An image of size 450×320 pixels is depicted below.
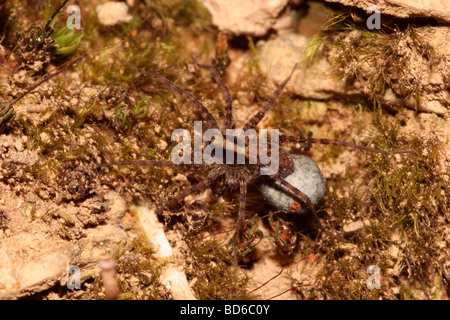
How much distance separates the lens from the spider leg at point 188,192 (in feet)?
11.6

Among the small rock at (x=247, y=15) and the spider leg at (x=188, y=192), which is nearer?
the spider leg at (x=188, y=192)

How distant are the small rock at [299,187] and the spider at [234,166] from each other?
0.20 ft

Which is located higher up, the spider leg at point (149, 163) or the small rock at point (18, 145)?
the small rock at point (18, 145)

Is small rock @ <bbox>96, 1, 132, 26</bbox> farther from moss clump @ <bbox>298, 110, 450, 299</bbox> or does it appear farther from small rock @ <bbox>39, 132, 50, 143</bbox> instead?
moss clump @ <bbox>298, 110, 450, 299</bbox>

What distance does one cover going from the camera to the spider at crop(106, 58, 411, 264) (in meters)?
3.66

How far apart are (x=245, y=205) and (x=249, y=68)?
1.54 metres

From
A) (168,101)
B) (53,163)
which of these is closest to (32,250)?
(53,163)

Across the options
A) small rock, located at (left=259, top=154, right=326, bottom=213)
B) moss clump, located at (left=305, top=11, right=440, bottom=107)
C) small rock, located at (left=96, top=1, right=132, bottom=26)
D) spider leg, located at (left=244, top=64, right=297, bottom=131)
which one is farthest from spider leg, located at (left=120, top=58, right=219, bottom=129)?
moss clump, located at (left=305, top=11, right=440, bottom=107)

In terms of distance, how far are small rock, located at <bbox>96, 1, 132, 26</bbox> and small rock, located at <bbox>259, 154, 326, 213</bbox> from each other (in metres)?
2.36

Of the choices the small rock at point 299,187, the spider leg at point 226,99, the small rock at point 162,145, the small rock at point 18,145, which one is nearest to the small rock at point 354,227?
the small rock at point 299,187

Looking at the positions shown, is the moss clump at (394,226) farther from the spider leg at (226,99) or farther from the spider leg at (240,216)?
the spider leg at (226,99)


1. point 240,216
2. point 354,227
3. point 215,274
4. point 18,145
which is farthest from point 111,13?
point 354,227

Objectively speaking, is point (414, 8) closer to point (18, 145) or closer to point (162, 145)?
point (162, 145)

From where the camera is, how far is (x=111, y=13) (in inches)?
169
